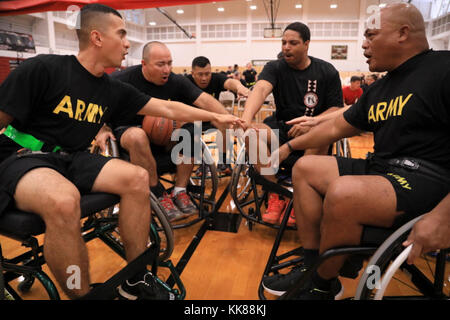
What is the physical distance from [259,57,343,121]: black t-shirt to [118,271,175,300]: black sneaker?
1660 millimetres

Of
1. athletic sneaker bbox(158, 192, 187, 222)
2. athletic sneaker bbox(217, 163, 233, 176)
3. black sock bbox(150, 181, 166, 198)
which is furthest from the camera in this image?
athletic sneaker bbox(217, 163, 233, 176)

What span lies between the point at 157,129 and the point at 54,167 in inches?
39.5

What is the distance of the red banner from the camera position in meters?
2.21

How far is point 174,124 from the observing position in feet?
7.70

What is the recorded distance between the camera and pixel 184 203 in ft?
7.93

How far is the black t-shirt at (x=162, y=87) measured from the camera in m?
2.43

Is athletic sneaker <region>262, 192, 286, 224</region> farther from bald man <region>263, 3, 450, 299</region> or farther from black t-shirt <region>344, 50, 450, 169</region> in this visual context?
black t-shirt <region>344, 50, 450, 169</region>

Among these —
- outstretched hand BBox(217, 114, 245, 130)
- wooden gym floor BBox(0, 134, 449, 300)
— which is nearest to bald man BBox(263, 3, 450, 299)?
wooden gym floor BBox(0, 134, 449, 300)

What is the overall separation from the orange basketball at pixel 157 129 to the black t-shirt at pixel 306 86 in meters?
0.86

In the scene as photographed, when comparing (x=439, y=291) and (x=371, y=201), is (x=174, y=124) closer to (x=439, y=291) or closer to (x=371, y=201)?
(x=371, y=201)

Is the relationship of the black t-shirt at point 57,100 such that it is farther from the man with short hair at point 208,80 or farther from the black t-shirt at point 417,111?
the man with short hair at point 208,80

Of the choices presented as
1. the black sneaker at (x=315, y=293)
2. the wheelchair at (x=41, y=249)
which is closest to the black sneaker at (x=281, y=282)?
the black sneaker at (x=315, y=293)

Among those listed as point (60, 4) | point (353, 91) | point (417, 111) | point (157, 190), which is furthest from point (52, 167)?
point (353, 91)
